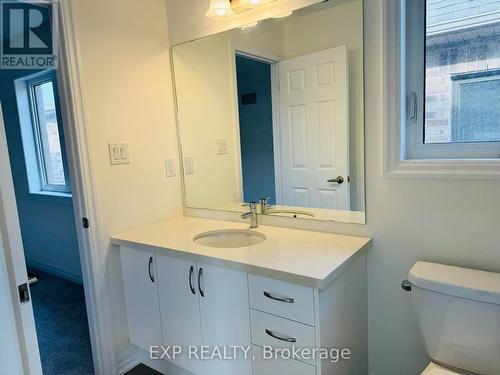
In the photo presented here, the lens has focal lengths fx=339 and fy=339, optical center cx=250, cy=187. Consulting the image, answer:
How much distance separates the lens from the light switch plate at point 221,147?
2.12 metres

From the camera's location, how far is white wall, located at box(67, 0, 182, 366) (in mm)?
1720

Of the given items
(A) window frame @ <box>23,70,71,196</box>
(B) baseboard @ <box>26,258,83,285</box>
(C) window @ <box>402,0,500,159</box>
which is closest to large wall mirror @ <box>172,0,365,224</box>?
(C) window @ <box>402,0,500,159</box>

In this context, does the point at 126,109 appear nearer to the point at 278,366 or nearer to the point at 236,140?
the point at 236,140

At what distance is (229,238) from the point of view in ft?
6.15

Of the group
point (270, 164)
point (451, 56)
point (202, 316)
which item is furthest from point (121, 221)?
point (451, 56)

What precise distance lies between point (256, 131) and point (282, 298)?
1.03m

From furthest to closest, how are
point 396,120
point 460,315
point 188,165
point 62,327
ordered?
point 62,327, point 188,165, point 396,120, point 460,315

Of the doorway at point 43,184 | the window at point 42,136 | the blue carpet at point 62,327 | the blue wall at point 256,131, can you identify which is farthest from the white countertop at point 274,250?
the window at point 42,136

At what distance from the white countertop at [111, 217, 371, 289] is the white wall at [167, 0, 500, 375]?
140 millimetres

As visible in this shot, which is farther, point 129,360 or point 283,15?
point 129,360

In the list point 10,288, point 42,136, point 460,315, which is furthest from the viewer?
point 42,136

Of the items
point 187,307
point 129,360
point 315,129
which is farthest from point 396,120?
point 129,360

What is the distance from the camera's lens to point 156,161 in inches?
80.7

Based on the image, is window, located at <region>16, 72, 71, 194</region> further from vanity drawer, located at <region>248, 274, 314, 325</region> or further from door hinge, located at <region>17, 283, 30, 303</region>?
vanity drawer, located at <region>248, 274, 314, 325</region>
